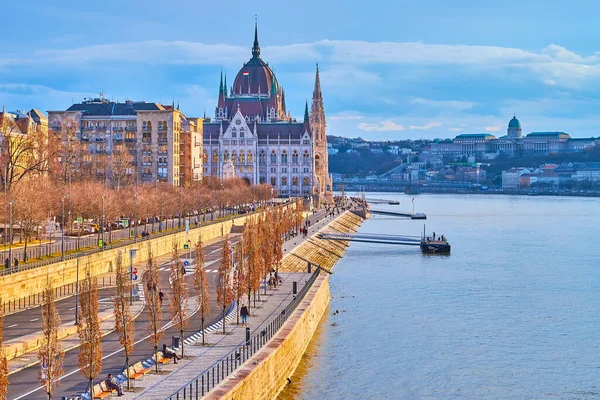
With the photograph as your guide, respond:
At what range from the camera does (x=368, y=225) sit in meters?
151

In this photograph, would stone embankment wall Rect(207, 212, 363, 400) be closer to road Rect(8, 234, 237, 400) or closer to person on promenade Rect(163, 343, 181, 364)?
person on promenade Rect(163, 343, 181, 364)

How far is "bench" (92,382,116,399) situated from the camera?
28.5 meters

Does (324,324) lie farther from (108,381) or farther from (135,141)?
(135,141)

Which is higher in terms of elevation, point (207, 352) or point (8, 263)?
point (8, 263)

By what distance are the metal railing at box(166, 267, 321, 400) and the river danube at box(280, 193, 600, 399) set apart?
2.29 meters

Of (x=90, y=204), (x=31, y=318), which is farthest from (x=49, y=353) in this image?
(x=90, y=204)

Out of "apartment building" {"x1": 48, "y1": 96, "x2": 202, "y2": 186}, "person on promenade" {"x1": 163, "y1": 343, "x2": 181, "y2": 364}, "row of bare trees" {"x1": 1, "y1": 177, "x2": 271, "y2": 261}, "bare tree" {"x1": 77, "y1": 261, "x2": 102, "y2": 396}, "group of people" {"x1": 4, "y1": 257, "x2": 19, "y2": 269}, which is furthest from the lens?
"apartment building" {"x1": 48, "y1": 96, "x2": 202, "y2": 186}

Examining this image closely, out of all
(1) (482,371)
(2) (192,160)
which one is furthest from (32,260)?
(2) (192,160)

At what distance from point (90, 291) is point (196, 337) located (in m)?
9.72

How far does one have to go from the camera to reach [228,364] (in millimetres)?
32906

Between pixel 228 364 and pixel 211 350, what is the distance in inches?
121

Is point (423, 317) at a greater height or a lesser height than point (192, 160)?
lesser

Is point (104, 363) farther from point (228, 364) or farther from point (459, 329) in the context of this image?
point (459, 329)

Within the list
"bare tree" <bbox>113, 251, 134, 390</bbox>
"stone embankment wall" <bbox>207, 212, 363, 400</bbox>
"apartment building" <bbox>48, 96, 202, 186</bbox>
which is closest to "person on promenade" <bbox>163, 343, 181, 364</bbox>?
"bare tree" <bbox>113, 251, 134, 390</bbox>
